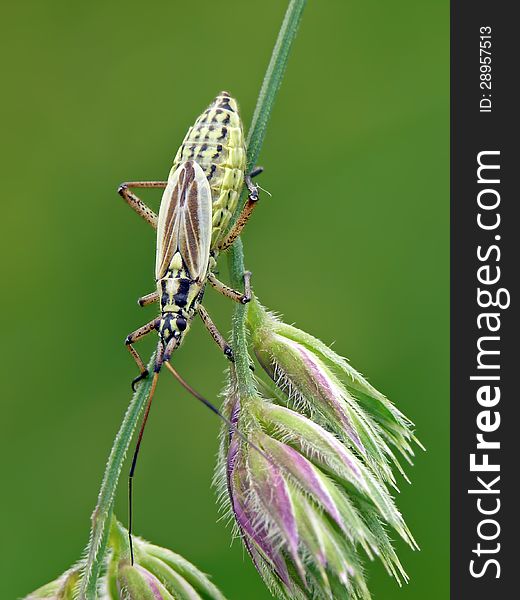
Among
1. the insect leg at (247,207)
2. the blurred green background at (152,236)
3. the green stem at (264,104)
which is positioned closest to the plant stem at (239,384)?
the green stem at (264,104)

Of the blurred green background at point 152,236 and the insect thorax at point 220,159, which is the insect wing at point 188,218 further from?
the blurred green background at point 152,236

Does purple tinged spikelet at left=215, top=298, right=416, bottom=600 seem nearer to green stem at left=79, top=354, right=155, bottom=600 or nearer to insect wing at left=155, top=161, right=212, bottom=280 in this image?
green stem at left=79, top=354, right=155, bottom=600

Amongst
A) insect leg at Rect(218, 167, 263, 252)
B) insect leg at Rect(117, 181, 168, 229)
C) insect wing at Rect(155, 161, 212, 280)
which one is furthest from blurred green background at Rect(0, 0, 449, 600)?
insect leg at Rect(218, 167, 263, 252)

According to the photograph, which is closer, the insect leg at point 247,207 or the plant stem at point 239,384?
the plant stem at point 239,384

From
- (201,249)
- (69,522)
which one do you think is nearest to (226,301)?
(69,522)

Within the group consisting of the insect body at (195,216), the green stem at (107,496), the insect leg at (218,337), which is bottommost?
the green stem at (107,496)

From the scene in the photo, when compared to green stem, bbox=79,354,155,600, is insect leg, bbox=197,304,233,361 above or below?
above

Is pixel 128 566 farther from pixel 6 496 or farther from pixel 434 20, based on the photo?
pixel 434 20
